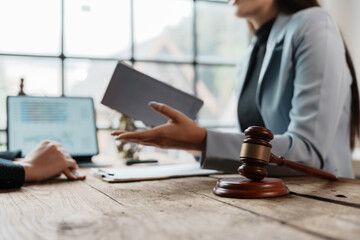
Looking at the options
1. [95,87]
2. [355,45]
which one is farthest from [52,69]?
[355,45]

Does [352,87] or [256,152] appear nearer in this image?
[256,152]

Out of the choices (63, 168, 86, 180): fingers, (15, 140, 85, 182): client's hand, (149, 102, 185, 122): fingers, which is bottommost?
(63, 168, 86, 180): fingers

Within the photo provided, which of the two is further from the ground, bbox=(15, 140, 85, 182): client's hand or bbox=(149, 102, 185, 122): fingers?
bbox=(149, 102, 185, 122): fingers

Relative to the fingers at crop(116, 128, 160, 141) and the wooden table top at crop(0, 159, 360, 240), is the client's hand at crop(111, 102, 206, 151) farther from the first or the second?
the wooden table top at crop(0, 159, 360, 240)

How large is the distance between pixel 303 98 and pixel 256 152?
63cm

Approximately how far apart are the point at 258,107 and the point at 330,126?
1.19ft

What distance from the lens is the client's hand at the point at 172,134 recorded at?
3.92 ft

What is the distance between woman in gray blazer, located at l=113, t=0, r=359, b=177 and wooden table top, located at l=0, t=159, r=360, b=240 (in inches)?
7.5

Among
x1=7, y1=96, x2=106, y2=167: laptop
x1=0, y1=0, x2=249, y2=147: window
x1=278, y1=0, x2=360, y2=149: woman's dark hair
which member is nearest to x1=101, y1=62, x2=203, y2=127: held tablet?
x1=7, y1=96, x2=106, y2=167: laptop

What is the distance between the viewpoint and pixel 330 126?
4.74ft

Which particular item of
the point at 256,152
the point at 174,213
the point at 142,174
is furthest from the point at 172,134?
the point at 174,213

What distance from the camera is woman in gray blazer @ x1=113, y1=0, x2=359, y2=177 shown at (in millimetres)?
1253

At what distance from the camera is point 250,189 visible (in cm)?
89

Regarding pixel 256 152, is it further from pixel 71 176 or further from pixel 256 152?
pixel 71 176
